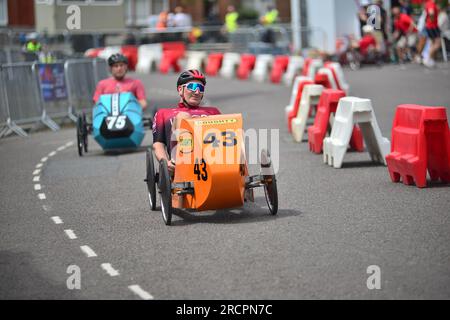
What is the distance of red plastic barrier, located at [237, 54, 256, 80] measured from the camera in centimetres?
3803

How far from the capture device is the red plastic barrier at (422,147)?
12883mm

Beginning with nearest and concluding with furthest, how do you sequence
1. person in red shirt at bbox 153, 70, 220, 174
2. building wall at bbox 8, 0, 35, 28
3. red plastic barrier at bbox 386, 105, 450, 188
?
person in red shirt at bbox 153, 70, 220, 174 < red plastic barrier at bbox 386, 105, 450, 188 < building wall at bbox 8, 0, 35, 28

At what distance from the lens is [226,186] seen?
35.7 ft

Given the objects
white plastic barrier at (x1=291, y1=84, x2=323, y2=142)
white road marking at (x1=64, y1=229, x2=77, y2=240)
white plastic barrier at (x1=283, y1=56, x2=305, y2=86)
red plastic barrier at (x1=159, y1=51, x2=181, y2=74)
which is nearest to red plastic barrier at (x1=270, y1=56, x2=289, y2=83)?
white plastic barrier at (x1=283, y1=56, x2=305, y2=86)

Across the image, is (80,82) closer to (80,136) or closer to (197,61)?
(80,136)

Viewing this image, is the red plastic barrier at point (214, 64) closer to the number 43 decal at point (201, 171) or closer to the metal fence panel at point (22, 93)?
the metal fence panel at point (22, 93)

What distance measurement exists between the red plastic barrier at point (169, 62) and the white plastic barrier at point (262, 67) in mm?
6582

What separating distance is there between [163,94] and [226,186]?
21953 millimetres

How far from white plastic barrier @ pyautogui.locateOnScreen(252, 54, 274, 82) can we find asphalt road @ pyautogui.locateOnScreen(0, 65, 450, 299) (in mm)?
19211

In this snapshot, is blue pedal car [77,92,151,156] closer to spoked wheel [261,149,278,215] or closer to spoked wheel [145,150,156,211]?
spoked wheel [145,150,156,211]
